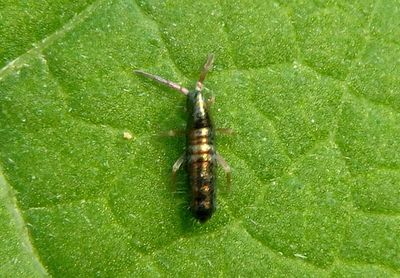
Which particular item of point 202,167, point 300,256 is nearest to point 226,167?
point 202,167

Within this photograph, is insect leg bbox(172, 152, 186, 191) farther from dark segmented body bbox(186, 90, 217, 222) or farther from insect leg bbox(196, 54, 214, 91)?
insect leg bbox(196, 54, 214, 91)

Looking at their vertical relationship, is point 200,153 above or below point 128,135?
below

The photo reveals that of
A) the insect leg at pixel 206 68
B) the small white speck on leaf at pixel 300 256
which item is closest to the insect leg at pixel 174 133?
the insect leg at pixel 206 68

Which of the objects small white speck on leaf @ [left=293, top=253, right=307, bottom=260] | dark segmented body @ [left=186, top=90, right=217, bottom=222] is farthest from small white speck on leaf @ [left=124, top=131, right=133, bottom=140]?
small white speck on leaf @ [left=293, top=253, right=307, bottom=260]

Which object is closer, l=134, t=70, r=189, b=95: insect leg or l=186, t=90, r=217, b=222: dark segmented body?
l=134, t=70, r=189, b=95: insect leg

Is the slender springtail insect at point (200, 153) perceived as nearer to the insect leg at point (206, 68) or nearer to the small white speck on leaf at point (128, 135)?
the insect leg at point (206, 68)

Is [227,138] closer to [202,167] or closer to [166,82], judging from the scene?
[202,167]

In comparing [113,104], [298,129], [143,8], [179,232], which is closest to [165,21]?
[143,8]
